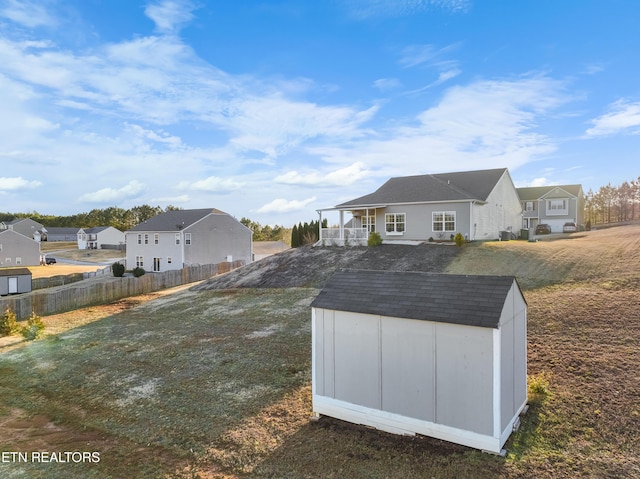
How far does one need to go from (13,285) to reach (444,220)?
35.5 meters

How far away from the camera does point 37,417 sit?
8461mm

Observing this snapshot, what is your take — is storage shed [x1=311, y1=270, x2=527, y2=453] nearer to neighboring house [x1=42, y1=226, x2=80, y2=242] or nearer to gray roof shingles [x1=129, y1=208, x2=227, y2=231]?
gray roof shingles [x1=129, y1=208, x2=227, y2=231]

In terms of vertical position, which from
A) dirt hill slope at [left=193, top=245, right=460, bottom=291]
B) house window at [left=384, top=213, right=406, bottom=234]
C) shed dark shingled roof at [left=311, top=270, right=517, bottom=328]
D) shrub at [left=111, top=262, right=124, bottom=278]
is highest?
house window at [left=384, top=213, right=406, bottom=234]

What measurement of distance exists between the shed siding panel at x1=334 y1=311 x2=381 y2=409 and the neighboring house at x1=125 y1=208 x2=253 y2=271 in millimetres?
33814

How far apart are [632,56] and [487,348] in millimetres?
16030

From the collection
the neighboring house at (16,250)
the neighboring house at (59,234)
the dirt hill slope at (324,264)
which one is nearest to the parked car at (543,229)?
the dirt hill slope at (324,264)

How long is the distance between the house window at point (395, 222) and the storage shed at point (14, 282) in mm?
A: 30838

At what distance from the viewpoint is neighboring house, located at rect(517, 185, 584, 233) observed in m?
42.4

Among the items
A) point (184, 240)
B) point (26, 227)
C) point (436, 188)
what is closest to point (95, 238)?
point (26, 227)

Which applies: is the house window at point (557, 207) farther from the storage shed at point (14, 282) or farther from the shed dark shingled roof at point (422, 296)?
the storage shed at point (14, 282)

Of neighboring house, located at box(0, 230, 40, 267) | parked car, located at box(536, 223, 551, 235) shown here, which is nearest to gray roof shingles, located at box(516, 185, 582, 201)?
parked car, located at box(536, 223, 551, 235)

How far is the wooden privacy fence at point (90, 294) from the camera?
21.5 meters

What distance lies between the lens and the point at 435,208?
89.0 ft

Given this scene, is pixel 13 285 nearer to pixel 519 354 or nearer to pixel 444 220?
pixel 444 220
